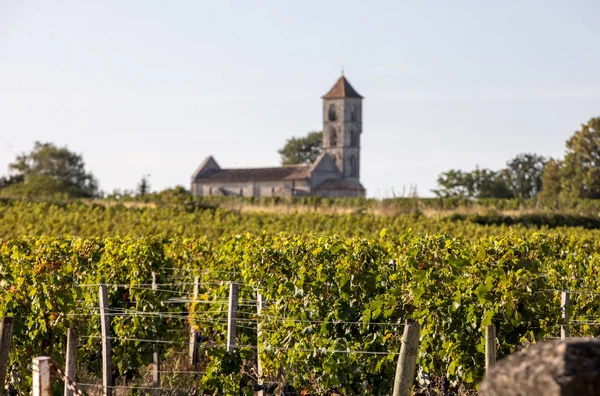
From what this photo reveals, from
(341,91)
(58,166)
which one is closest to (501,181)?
(341,91)

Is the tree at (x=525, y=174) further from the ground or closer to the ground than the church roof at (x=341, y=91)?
closer to the ground

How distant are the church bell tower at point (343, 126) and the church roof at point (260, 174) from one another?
920 centimetres

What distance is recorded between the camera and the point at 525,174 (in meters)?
97.4

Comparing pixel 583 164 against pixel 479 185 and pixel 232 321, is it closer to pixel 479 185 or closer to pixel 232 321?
pixel 479 185

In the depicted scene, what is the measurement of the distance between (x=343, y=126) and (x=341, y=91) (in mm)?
4187

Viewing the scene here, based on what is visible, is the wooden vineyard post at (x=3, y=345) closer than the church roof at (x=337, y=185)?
Yes

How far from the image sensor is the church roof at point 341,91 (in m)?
105

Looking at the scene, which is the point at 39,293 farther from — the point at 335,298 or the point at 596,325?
the point at 596,325

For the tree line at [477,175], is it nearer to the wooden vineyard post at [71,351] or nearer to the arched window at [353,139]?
the arched window at [353,139]

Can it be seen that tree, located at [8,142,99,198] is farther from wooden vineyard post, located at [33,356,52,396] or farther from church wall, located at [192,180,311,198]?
wooden vineyard post, located at [33,356,52,396]

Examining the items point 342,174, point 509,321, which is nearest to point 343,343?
point 509,321

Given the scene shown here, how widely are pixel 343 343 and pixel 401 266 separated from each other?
90 cm

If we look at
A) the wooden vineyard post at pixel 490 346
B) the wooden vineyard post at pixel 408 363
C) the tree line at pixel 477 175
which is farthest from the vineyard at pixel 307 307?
the tree line at pixel 477 175

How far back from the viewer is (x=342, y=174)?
333 ft
